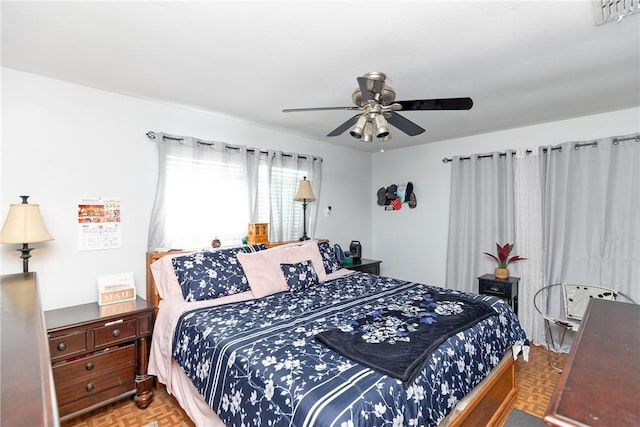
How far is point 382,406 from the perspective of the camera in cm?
122

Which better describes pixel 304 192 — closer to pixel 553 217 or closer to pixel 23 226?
pixel 23 226

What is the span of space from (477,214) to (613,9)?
2714 mm

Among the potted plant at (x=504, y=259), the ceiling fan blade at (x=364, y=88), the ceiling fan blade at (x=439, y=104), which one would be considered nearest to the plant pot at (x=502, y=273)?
the potted plant at (x=504, y=259)

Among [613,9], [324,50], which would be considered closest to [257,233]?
[324,50]

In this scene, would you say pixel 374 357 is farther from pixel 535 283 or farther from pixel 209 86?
pixel 535 283

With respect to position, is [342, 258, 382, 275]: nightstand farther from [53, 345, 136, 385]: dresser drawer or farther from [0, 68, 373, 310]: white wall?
[53, 345, 136, 385]: dresser drawer

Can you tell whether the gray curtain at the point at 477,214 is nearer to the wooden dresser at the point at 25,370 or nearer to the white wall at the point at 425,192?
the white wall at the point at 425,192

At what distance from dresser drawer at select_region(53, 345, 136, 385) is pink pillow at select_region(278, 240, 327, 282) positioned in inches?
56.4

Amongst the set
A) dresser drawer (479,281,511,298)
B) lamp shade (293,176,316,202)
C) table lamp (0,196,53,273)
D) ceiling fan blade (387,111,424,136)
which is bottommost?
dresser drawer (479,281,511,298)

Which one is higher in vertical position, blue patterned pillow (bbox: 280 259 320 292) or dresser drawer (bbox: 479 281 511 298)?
blue patterned pillow (bbox: 280 259 320 292)

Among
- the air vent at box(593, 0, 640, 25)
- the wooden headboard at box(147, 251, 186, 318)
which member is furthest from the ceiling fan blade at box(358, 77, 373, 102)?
the wooden headboard at box(147, 251, 186, 318)

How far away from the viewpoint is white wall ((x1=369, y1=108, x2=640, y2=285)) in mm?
3506

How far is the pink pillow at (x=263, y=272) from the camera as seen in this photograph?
8.46 ft

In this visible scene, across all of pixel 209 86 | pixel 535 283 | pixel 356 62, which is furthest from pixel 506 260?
pixel 209 86
